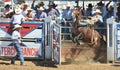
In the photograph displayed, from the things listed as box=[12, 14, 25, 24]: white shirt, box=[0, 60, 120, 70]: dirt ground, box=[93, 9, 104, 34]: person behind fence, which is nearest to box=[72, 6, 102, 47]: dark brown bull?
box=[93, 9, 104, 34]: person behind fence

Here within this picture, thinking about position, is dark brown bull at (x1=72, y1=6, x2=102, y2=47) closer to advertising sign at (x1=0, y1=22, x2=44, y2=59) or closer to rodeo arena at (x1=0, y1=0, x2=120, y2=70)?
rodeo arena at (x1=0, y1=0, x2=120, y2=70)

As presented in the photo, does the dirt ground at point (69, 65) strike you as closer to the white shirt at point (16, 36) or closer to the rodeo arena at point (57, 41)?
the rodeo arena at point (57, 41)

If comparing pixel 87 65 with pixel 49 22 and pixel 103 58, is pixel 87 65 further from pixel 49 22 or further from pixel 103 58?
pixel 49 22

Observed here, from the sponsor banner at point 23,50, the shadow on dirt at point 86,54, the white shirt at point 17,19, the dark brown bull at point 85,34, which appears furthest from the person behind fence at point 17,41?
the dark brown bull at point 85,34

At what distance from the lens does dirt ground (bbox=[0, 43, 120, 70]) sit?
13875mm

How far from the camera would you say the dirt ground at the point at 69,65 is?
45.5ft

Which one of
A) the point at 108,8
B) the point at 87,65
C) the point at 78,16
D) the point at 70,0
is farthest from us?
the point at 70,0

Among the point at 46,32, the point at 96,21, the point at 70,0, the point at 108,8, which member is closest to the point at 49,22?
the point at 46,32

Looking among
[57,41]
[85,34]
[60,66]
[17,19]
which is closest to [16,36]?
[17,19]

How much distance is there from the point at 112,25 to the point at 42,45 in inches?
104

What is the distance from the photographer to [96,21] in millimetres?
15852

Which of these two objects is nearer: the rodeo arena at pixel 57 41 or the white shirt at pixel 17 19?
the rodeo arena at pixel 57 41

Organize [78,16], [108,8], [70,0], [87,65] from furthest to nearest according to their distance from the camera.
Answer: [70,0]
[108,8]
[78,16]
[87,65]

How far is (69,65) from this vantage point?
14.5 metres
